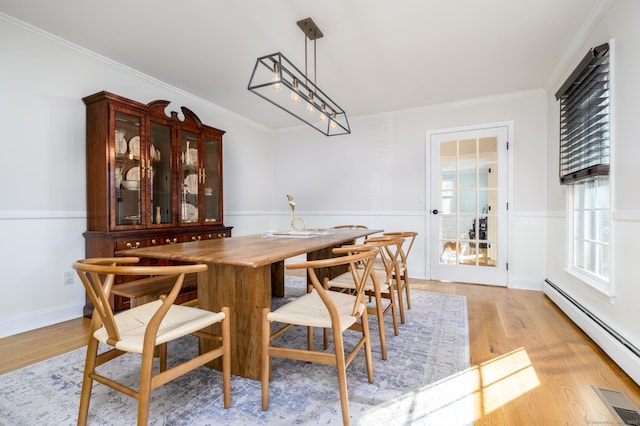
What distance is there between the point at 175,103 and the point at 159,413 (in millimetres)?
3257

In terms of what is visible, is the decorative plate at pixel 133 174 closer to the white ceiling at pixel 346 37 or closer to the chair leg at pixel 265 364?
the white ceiling at pixel 346 37

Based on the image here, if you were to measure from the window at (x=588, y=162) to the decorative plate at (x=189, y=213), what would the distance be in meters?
3.61

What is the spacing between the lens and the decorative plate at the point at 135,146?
279cm

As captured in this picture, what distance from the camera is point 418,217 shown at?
416cm

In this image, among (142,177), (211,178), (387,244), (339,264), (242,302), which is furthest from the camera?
(211,178)

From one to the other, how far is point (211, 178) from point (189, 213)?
1.77 ft

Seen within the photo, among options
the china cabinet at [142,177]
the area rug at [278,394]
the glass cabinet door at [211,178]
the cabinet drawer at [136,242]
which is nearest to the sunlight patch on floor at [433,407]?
the area rug at [278,394]

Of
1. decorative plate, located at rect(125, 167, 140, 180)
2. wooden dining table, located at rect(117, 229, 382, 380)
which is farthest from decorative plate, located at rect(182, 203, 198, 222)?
wooden dining table, located at rect(117, 229, 382, 380)

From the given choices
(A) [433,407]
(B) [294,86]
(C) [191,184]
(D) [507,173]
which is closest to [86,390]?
(A) [433,407]

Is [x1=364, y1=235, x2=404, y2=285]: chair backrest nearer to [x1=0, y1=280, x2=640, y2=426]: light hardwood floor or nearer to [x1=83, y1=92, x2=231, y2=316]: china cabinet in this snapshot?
[x1=0, y1=280, x2=640, y2=426]: light hardwood floor

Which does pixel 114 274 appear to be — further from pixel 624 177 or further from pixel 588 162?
pixel 588 162

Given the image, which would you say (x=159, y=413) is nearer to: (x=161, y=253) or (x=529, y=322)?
(x=161, y=253)

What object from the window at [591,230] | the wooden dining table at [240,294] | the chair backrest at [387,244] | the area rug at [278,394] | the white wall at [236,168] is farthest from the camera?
the white wall at [236,168]

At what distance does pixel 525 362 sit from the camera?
185 centimetres
